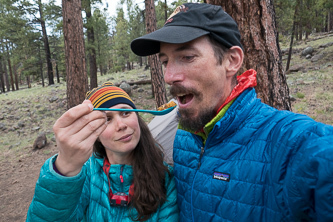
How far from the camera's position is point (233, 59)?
4.50 feet

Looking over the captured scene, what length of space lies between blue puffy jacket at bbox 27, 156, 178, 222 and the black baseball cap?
1003mm

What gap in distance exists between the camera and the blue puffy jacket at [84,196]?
1.19 metres

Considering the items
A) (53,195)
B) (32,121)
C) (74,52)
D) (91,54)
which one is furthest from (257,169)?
(91,54)

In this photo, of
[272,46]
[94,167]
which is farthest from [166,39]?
[272,46]

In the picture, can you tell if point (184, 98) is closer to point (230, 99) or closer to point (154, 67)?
point (230, 99)

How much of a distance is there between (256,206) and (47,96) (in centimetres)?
1675

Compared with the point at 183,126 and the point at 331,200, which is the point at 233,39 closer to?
the point at 183,126

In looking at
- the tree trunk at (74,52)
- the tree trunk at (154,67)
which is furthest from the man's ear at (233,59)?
the tree trunk at (154,67)

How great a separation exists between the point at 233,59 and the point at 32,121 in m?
12.3

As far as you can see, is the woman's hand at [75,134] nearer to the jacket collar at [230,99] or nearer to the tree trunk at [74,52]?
the jacket collar at [230,99]

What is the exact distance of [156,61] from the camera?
8789 millimetres

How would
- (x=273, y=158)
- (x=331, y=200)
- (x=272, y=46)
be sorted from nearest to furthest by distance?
(x=331, y=200) < (x=273, y=158) < (x=272, y=46)

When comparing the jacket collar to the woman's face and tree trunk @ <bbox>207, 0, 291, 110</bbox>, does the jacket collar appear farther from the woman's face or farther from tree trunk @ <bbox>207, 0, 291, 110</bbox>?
tree trunk @ <bbox>207, 0, 291, 110</bbox>

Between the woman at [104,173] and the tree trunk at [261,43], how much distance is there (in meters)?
1.33
